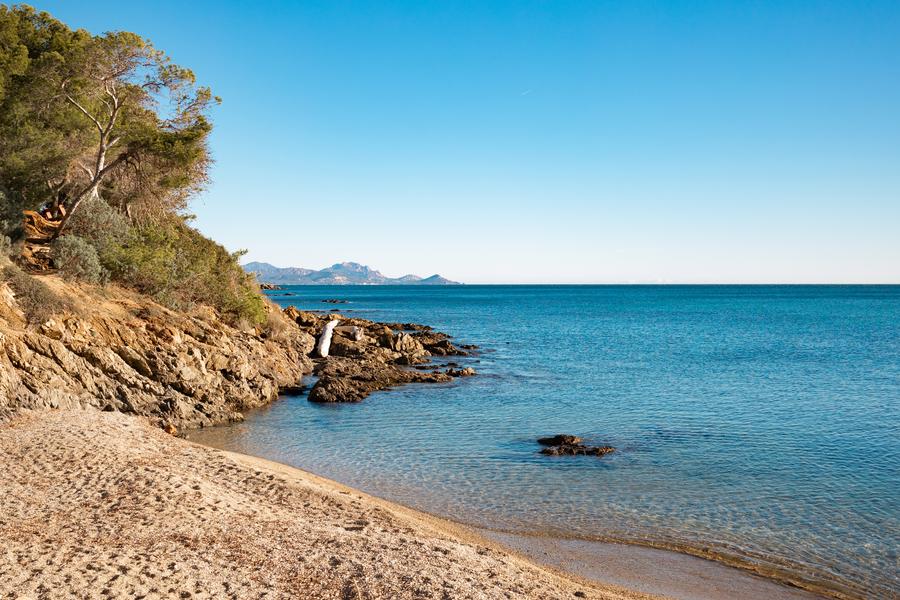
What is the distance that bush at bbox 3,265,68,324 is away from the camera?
2053 centimetres

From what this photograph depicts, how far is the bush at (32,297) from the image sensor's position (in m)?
20.5

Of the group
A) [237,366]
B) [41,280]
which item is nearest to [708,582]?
[237,366]

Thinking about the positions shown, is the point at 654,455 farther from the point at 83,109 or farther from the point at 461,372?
the point at 83,109

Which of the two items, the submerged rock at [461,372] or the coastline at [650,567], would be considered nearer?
the coastline at [650,567]

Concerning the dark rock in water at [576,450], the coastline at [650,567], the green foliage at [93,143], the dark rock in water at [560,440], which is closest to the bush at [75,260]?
the green foliage at [93,143]

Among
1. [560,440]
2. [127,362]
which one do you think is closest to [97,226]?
[127,362]

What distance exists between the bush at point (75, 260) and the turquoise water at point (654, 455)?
28.1 ft

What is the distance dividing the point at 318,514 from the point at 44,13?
25.5 metres

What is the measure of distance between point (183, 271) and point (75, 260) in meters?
5.78

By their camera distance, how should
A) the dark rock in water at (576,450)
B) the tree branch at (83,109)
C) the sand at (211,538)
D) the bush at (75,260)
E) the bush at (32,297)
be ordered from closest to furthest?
the sand at (211,538) < the dark rock in water at (576,450) < the bush at (32,297) < the bush at (75,260) < the tree branch at (83,109)

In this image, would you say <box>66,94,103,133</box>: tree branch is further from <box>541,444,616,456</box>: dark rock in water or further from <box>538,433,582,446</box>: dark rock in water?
<box>541,444,616,456</box>: dark rock in water

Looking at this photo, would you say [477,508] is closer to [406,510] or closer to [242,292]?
[406,510]

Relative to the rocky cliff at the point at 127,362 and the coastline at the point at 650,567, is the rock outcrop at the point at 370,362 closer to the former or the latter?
the rocky cliff at the point at 127,362

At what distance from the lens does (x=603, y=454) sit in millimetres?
20094
